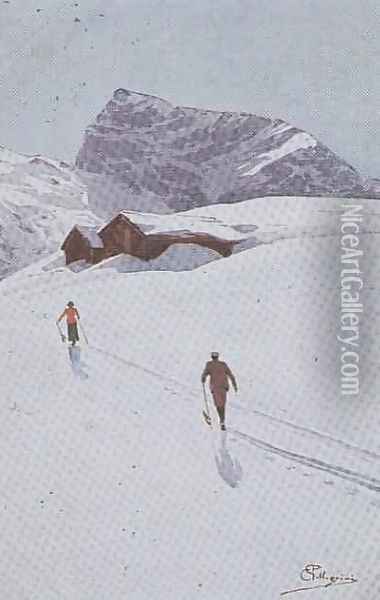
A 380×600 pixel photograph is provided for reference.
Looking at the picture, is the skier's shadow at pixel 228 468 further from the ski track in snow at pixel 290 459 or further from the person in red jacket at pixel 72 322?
the person in red jacket at pixel 72 322

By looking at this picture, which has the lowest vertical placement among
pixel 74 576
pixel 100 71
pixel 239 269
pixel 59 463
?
pixel 74 576

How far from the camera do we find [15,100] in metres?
3.96

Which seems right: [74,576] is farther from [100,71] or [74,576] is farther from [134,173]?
[100,71]

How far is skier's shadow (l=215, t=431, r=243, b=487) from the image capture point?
141 inches

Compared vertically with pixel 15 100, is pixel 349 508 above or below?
below

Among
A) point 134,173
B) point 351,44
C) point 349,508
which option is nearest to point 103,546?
point 349,508

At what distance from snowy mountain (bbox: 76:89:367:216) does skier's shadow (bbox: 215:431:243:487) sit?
1.25m

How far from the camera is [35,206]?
12.8 feet

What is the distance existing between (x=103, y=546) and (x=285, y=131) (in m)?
2.27

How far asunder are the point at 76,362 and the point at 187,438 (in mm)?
677
